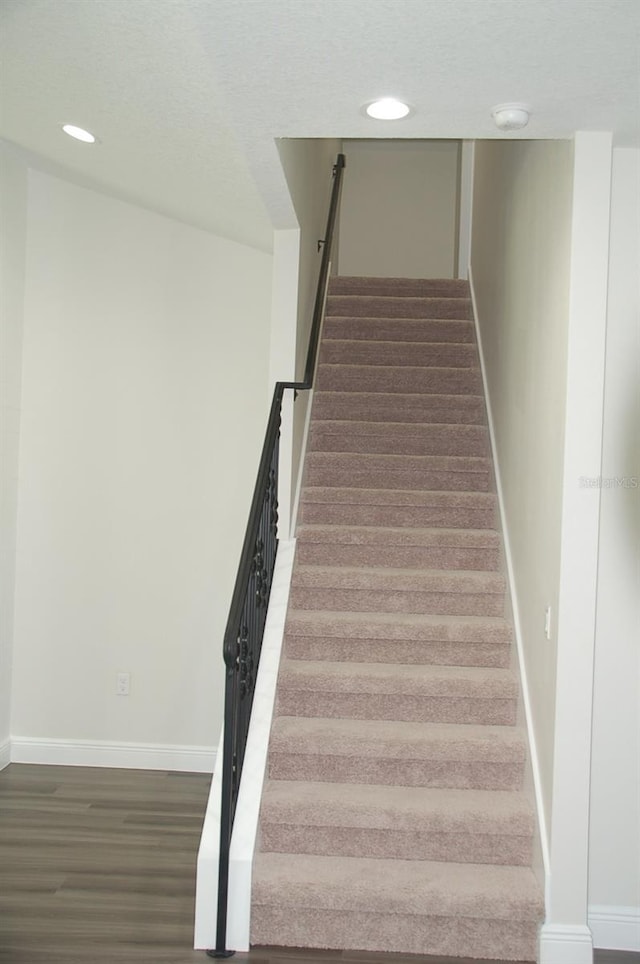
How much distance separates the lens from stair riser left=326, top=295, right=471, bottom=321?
6.90m

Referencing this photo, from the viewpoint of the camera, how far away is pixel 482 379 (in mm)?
5957

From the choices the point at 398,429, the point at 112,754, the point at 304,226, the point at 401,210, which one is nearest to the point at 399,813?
the point at 112,754

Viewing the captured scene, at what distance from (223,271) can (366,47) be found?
106 inches

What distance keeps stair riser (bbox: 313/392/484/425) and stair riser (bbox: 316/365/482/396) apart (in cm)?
13

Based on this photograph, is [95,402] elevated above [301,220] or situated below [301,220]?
below

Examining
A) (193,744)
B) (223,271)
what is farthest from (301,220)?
(193,744)

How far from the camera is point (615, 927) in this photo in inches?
125

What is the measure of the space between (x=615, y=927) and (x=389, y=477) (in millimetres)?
2775

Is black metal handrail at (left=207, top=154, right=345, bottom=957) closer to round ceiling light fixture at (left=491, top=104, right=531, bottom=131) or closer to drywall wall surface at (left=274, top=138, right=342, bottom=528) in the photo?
drywall wall surface at (left=274, top=138, right=342, bottom=528)

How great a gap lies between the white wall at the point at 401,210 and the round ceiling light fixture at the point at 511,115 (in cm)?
598

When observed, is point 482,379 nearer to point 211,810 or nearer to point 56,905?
point 211,810

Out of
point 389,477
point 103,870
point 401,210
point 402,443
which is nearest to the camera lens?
point 103,870

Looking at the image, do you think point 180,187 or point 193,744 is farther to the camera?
point 193,744

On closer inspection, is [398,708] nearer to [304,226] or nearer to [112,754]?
[112,754]
